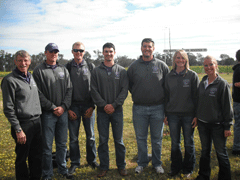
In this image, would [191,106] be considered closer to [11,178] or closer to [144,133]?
[144,133]

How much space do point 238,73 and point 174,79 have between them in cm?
218

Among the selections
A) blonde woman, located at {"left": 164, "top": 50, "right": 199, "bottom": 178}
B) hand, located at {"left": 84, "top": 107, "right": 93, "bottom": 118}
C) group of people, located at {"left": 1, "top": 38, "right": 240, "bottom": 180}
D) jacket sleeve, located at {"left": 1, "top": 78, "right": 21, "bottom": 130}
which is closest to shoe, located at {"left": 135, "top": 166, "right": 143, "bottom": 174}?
group of people, located at {"left": 1, "top": 38, "right": 240, "bottom": 180}

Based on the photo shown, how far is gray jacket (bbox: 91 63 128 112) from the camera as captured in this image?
167 inches

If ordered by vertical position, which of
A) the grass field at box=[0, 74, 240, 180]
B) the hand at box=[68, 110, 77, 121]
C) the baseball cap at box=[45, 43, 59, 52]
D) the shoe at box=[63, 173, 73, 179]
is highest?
the baseball cap at box=[45, 43, 59, 52]

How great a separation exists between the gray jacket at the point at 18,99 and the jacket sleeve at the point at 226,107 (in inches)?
142

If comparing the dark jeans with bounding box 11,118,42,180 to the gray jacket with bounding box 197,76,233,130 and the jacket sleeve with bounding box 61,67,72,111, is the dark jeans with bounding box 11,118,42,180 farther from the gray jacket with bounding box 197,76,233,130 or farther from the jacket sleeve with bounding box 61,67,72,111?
the gray jacket with bounding box 197,76,233,130

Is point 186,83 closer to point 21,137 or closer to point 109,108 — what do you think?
point 109,108

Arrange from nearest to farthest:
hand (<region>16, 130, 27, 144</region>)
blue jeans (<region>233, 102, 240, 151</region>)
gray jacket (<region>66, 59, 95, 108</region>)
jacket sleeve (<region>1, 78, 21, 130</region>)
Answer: jacket sleeve (<region>1, 78, 21, 130</region>)
hand (<region>16, 130, 27, 144</region>)
gray jacket (<region>66, 59, 95, 108</region>)
blue jeans (<region>233, 102, 240, 151</region>)

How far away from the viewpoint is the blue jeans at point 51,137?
161 inches

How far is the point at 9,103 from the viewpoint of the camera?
11.0 feet

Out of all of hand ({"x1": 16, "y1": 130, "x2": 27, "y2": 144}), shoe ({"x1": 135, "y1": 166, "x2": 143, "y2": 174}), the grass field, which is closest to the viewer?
hand ({"x1": 16, "y1": 130, "x2": 27, "y2": 144})

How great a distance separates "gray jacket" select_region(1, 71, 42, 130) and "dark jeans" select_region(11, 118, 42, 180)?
0.17 meters

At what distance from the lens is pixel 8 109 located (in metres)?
3.33

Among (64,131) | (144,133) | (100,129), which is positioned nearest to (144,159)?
(144,133)
